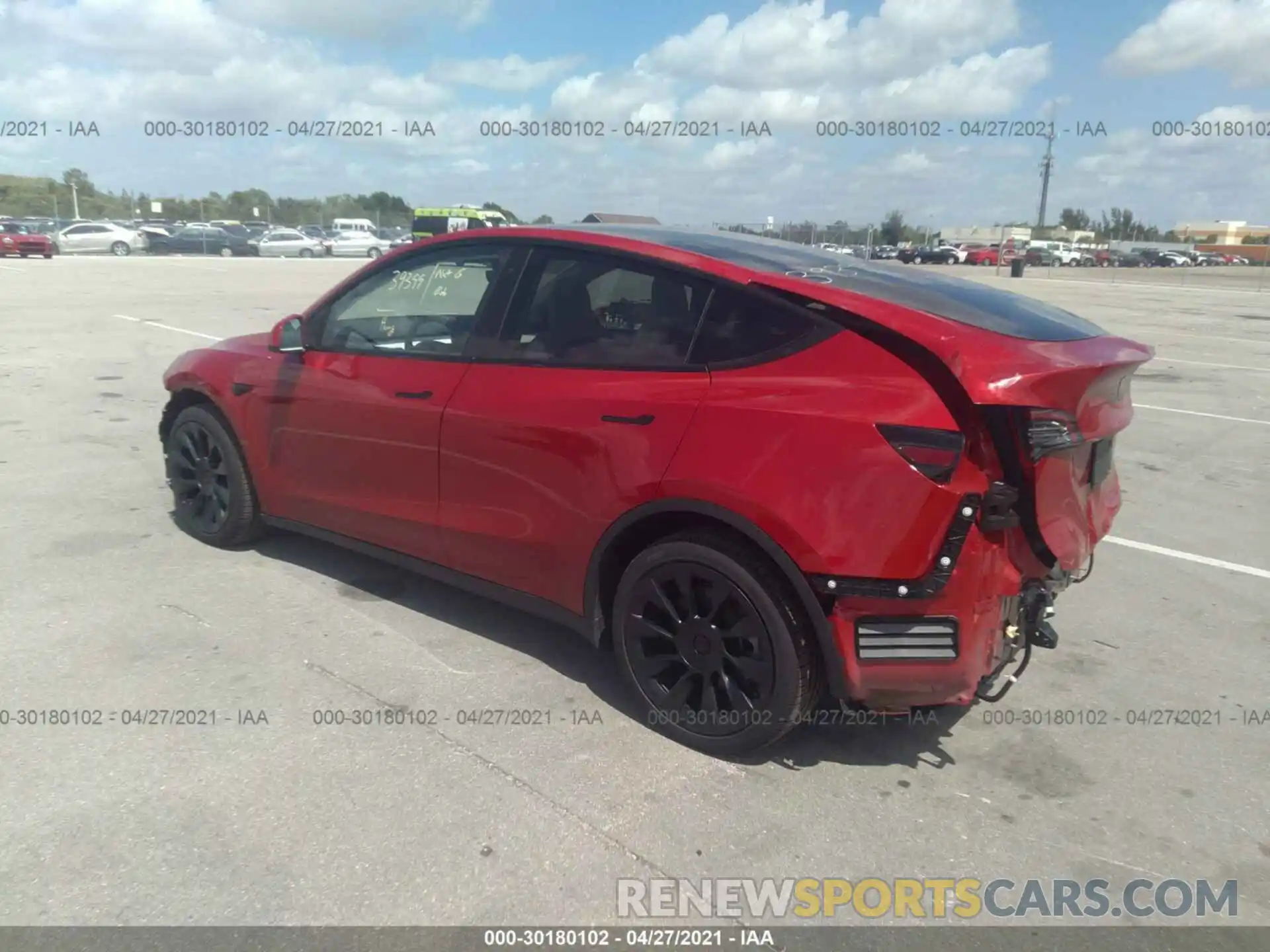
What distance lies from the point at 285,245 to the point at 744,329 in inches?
1822

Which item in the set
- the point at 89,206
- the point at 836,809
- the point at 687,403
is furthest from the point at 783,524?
the point at 89,206

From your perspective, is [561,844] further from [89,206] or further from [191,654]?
[89,206]

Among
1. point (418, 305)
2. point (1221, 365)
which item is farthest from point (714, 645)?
point (1221, 365)

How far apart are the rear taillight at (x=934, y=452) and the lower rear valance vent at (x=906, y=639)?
0.45m

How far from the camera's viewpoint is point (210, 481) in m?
5.05

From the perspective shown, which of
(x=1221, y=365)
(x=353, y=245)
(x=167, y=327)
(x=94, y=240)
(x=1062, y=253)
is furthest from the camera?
(x=1062, y=253)

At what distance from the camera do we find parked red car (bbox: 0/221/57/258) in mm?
33875

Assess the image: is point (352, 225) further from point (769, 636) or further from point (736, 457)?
point (769, 636)

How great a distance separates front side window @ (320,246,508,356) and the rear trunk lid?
133cm

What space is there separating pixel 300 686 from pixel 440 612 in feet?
2.76

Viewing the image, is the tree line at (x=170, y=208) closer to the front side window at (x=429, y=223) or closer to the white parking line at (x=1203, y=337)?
the front side window at (x=429, y=223)

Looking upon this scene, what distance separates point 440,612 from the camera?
4430mm

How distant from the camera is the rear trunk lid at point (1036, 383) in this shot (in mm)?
2816

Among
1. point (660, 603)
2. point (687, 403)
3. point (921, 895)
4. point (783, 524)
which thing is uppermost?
point (687, 403)
